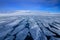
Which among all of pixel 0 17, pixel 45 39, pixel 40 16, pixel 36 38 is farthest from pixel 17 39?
pixel 40 16

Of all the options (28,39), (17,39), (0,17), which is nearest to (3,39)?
(17,39)

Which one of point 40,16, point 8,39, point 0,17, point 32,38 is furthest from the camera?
point 40,16

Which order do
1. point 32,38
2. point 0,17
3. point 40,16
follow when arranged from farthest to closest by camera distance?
1. point 40,16
2. point 0,17
3. point 32,38

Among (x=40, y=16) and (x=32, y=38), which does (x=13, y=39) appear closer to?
(x=32, y=38)

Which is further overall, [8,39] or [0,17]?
[0,17]

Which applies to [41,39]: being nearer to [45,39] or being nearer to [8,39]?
[45,39]

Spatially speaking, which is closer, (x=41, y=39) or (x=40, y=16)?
(x=41, y=39)

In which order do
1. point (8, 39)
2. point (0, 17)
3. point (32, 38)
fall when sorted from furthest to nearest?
1. point (0, 17)
2. point (32, 38)
3. point (8, 39)
